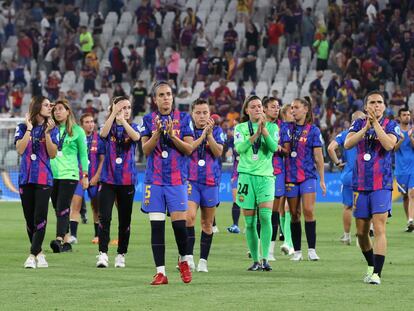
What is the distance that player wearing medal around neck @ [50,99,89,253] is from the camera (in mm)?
17234

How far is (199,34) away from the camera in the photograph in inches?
1608

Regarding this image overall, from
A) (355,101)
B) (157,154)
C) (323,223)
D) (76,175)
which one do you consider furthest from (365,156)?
(355,101)

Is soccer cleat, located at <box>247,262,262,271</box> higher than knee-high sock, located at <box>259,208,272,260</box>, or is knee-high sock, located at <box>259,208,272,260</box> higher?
knee-high sock, located at <box>259,208,272,260</box>

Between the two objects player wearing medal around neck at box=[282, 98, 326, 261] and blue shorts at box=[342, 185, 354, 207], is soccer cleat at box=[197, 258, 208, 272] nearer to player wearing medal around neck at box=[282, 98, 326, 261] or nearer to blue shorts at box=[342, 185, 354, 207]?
player wearing medal around neck at box=[282, 98, 326, 261]

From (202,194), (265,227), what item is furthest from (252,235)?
(202,194)

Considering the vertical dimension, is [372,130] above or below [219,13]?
below

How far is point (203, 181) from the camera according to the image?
1523 cm

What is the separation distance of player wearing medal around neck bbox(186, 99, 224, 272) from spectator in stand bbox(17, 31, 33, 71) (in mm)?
27847

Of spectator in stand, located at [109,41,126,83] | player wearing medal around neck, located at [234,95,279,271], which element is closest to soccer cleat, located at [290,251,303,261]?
player wearing medal around neck, located at [234,95,279,271]

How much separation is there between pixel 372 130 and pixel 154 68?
2834 centimetres

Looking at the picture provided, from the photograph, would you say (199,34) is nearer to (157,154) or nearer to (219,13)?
(219,13)

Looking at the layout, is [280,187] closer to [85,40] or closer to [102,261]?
[102,261]

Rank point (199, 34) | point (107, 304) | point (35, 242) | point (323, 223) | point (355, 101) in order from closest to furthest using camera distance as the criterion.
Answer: point (107, 304), point (35, 242), point (323, 223), point (355, 101), point (199, 34)

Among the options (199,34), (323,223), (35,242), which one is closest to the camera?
(35,242)
